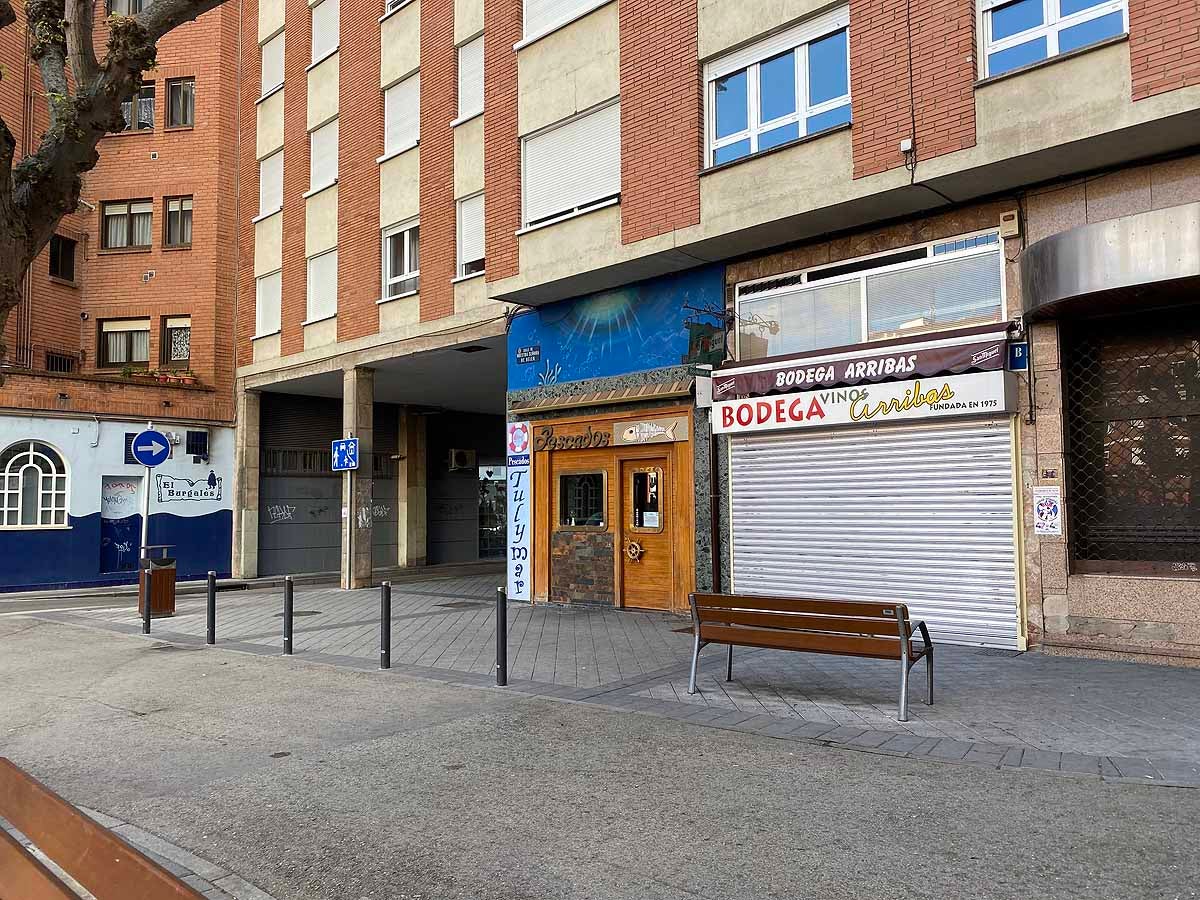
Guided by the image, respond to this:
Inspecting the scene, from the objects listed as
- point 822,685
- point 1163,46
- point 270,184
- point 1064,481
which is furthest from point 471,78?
point 822,685

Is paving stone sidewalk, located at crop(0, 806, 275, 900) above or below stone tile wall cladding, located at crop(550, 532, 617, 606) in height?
below

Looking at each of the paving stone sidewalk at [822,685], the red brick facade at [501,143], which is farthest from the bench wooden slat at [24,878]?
the red brick facade at [501,143]

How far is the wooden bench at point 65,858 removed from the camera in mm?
2234

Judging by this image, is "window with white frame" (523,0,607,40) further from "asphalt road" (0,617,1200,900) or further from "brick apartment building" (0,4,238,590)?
"brick apartment building" (0,4,238,590)

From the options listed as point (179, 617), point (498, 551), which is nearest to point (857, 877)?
point (179, 617)

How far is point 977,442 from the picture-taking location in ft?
31.9

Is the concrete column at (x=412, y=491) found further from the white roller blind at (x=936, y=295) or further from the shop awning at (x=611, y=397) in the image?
the white roller blind at (x=936, y=295)

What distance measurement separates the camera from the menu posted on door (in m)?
14.7

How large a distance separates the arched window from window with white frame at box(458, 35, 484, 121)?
37.7 feet

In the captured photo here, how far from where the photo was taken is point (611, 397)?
13320 millimetres

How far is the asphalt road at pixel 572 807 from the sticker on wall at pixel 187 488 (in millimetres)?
15263

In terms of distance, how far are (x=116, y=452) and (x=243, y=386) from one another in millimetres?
3327

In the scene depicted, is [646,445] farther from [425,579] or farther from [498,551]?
[498,551]

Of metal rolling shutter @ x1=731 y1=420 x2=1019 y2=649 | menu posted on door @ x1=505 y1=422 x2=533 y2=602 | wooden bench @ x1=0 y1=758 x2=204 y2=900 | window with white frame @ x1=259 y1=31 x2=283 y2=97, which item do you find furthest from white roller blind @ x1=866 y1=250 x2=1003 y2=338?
window with white frame @ x1=259 y1=31 x2=283 y2=97
